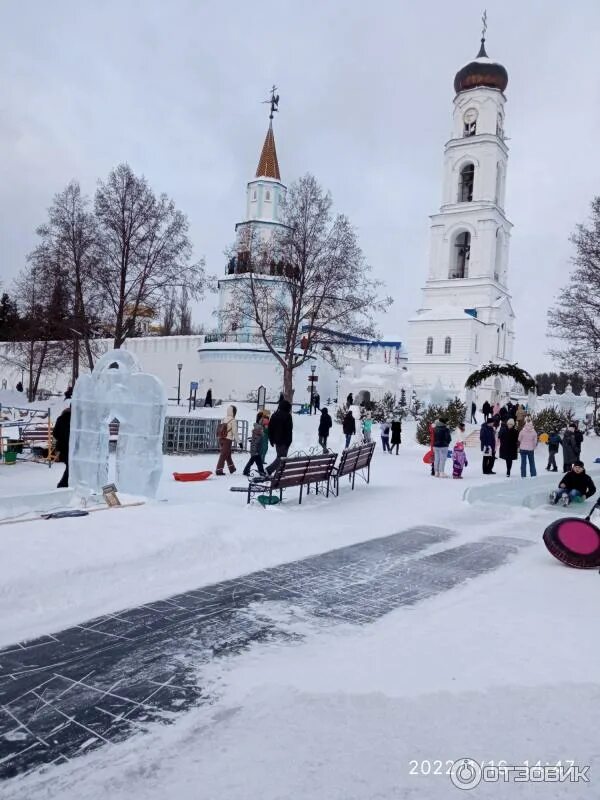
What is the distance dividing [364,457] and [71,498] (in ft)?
21.4

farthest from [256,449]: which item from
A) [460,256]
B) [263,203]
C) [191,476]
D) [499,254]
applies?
[499,254]

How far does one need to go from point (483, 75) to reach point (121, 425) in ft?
192

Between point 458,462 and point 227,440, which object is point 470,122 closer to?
point 458,462

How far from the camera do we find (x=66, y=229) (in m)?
29.0

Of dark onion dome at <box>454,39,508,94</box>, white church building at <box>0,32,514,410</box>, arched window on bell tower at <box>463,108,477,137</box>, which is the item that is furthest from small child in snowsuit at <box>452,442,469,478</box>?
dark onion dome at <box>454,39,508,94</box>

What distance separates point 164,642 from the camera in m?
5.27

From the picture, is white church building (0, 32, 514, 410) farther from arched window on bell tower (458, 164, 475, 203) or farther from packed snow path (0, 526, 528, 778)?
packed snow path (0, 526, 528, 778)

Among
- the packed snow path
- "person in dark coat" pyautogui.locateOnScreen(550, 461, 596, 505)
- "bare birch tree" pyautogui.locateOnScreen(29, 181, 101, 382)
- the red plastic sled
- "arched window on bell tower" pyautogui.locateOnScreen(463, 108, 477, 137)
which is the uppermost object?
"arched window on bell tower" pyautogui.locateOnScreen(463, 108, 477, 137)

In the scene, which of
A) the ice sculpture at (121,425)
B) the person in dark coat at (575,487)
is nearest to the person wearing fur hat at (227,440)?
the ice sculpture at (121,425)

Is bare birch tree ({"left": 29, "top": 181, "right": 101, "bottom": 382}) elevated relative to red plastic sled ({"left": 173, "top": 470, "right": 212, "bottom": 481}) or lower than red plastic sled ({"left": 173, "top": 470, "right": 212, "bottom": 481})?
elevated

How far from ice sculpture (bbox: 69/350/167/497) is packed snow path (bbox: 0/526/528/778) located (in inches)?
153

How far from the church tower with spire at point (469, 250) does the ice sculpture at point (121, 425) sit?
45396 mm

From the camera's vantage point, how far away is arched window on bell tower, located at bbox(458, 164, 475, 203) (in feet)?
197

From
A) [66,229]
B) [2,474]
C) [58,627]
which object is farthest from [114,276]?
[58,627]
